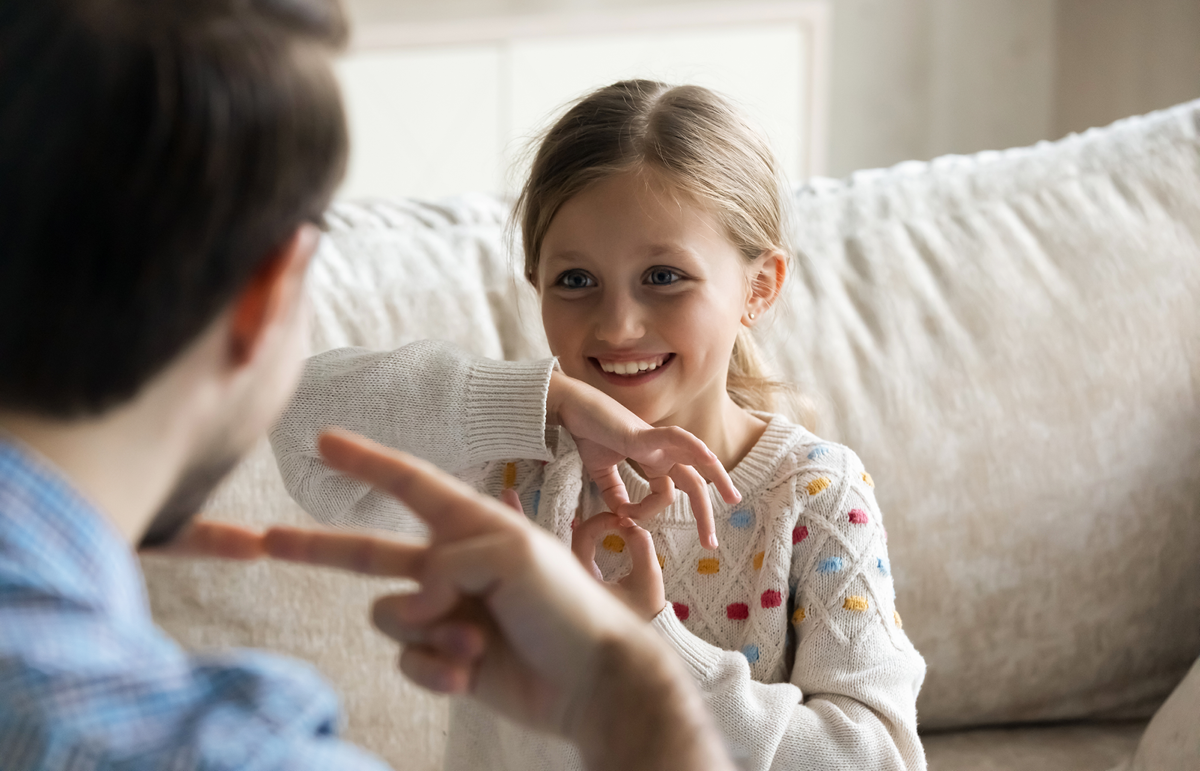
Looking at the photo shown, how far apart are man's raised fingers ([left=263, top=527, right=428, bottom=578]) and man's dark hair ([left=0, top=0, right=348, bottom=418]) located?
153mm

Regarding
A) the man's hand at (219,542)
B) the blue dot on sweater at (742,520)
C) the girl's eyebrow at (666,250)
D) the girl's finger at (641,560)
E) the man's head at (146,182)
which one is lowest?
the blue dot on sweater at (742,520)

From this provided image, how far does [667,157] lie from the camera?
0.98 metres

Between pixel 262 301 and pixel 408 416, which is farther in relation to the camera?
pixel 408 416

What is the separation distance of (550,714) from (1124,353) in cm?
103

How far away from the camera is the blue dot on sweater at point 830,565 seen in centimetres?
95

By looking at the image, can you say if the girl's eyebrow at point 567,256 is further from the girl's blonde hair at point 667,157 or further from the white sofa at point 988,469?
the white sofa at point 988,469

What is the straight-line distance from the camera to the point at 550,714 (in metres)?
0.54

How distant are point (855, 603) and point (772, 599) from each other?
0.08 metres

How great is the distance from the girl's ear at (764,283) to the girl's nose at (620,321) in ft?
0.51

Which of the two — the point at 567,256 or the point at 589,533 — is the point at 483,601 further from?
the point at 567,256

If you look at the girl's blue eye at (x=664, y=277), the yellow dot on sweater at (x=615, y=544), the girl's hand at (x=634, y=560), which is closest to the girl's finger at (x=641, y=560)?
the girl's hand at (x=634, y=560)

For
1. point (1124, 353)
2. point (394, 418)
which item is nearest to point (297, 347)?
point (394, 418)

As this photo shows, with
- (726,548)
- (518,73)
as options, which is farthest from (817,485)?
(518,73)

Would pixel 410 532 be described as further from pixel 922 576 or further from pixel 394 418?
pixel 922 576
